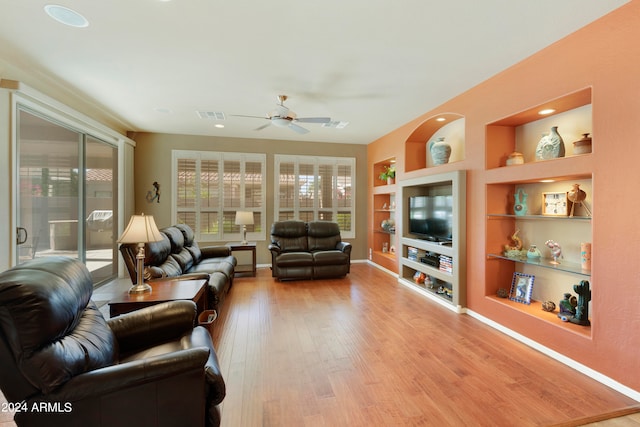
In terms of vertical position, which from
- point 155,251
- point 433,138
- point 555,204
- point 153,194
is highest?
point 433,138

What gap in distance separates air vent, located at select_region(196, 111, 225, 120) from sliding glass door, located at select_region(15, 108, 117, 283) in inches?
68.3

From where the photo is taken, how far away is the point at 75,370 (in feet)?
4.13

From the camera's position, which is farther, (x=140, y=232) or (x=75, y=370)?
(x=140, y=232)

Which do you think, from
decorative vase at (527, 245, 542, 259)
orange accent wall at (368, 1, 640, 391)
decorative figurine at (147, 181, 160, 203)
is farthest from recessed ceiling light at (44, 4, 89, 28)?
decorative vase at (527, 245, 542, 259)

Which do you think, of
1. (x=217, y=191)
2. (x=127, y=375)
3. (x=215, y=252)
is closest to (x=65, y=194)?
(x=215, y=252)

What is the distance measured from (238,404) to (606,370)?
280 centimetres

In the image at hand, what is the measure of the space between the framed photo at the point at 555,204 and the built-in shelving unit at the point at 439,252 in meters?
0.85

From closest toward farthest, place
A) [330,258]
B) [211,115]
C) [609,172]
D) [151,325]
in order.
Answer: [151,325] < [609,172] < [211,115] < [330,258]

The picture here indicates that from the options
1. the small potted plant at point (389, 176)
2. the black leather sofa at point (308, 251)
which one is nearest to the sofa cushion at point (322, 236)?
the black leather sofa at point (308, 251)

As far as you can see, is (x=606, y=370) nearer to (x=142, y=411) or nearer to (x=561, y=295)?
(x=561, y=295)

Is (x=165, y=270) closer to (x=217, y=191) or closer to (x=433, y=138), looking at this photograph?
(x=217, y=191)

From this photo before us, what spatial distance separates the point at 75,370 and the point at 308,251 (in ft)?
14.6

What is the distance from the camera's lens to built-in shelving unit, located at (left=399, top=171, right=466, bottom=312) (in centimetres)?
362

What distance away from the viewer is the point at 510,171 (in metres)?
3.02
